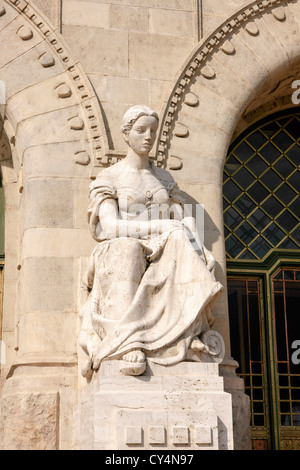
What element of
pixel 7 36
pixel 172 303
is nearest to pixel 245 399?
pixel 172 303

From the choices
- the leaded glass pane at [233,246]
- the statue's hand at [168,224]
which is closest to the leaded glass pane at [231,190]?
the leaded glass pane at [233,246]

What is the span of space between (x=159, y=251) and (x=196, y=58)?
290 cm

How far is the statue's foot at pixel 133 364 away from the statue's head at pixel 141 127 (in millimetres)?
2283

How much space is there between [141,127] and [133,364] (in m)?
2.52

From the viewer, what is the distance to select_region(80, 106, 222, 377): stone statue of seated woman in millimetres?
7867

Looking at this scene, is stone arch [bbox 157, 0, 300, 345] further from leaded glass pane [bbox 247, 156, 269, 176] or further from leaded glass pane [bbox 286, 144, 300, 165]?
leaded glass pane [bbox 286, 144, 300, 165]

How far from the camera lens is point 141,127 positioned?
8.90 metres

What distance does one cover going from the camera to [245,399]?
8938 mm

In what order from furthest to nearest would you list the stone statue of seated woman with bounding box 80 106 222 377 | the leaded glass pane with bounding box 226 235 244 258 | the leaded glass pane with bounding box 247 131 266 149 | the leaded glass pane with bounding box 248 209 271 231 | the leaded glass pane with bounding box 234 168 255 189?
the leaded glass pane with bounding box 247 131 266 149, the leaded glass pane with bounding box 234 168 255 189, the leaded glass pane with bounding box 248 209 271 231, the leaded glass pane with bounding box 226 235 244 258, the stone statue of seated woman with bounding box 80 106 222 377

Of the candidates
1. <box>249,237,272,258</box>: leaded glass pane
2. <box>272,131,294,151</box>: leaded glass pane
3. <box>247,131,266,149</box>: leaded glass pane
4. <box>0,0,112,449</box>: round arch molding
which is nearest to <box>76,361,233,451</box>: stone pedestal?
<box>0,0,112,449</box>: round arch molding

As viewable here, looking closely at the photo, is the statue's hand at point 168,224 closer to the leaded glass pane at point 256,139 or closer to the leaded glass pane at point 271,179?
the leaded glass pane at point 271,179

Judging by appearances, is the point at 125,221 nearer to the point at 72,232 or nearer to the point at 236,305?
the point at 72,232

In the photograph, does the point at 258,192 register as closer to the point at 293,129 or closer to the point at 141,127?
the point at 293,129

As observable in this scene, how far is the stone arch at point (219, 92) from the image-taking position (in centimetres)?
982
